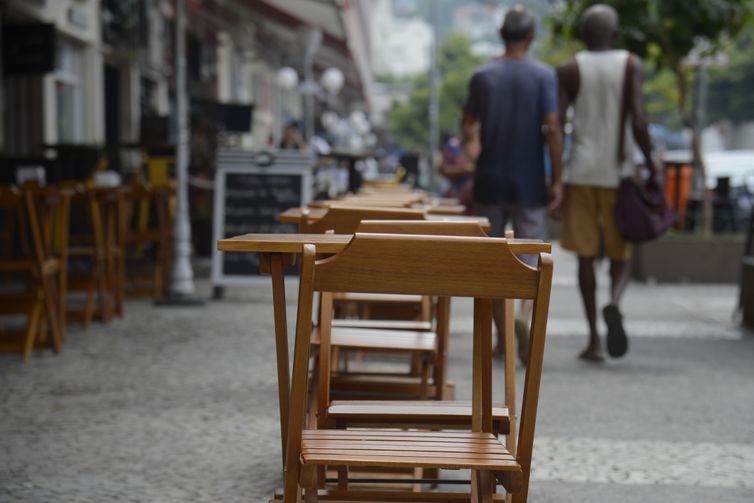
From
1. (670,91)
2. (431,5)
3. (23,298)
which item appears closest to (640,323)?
(23,298)

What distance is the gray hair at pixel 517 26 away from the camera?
722 centimetres

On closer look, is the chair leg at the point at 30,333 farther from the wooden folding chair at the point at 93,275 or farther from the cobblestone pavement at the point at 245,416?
the wooden folding chair at the point at 93,275

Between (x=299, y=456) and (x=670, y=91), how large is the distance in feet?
81.4

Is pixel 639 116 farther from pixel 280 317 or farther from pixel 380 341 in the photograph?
pixel 280 317

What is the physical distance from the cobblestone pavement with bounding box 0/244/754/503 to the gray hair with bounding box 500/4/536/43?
1867 mm

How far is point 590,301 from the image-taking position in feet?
25.0

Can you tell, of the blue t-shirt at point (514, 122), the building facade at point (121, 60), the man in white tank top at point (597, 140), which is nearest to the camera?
the blue t-shirt at point (514, 122)

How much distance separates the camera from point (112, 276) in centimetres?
883

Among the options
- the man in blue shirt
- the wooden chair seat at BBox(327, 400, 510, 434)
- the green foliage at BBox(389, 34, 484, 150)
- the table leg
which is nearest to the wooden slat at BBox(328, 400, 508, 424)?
the wooden chair seat at BBox(327, 400, 510, 434)

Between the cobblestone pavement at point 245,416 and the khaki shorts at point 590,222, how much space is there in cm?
67

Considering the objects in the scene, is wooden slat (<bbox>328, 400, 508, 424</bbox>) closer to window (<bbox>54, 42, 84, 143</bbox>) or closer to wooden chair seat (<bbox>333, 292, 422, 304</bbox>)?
wooden chair seat (<bbox>333, 292, 422, 304</bbox>)

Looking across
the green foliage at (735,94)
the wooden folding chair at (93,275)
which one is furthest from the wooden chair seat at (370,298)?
the green foliage at (735,94)

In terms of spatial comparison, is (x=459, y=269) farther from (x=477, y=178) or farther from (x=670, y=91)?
(x=670, y=91)

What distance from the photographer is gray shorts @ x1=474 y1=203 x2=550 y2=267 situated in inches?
284
